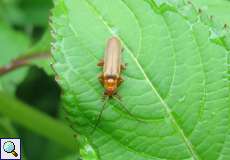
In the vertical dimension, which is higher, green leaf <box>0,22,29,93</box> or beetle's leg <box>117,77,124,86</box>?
green leaf <box>0,22,29,93</box>

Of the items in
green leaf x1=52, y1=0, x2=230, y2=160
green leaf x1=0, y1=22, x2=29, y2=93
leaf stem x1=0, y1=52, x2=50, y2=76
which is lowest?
green leaf x1=52, y1=0, x2=230, y2=160

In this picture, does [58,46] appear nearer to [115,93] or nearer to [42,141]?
[115,93]

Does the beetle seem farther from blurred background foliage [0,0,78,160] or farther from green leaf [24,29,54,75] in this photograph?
blurred background foliage [0,0,78,160]

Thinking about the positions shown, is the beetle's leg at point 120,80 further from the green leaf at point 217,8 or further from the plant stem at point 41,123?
the plant stem at point 41,123

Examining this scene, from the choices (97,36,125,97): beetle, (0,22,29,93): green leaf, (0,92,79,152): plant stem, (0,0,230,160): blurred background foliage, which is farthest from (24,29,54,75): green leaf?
(97,36,125,97): beetle

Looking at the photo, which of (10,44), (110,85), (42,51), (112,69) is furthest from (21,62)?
(110,85)

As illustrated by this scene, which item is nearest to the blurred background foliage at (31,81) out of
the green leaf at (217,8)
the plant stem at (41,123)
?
the plant stem at (41,123)
